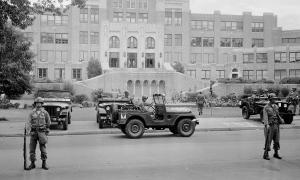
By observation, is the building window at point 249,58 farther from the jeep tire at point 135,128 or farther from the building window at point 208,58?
the jeep tire at point 135,128

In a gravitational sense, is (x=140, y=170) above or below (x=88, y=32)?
below

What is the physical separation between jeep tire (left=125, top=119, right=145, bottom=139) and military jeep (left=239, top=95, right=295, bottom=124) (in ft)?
28.6

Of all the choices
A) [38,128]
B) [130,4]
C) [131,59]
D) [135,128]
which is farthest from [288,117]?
[130,4]

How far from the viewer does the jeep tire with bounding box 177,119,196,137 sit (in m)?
18.0

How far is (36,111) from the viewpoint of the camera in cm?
1138

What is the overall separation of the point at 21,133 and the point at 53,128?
274 cm

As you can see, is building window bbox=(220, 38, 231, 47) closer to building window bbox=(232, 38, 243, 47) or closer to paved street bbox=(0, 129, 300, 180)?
building window bbox=(232, 38, 243, 47)

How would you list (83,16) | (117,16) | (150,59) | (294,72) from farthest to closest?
(117,16) < (83,16) < (150,59) < (294,72)

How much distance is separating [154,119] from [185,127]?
130cm

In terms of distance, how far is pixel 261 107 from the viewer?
24703mm

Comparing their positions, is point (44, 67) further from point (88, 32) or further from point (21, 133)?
point (21, 133)

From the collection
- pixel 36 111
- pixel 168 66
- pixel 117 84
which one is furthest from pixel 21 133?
pixel 168 66

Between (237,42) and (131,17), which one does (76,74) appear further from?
(237,42)

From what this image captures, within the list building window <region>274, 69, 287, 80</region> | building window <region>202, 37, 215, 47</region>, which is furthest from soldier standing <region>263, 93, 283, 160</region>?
building window <region>202, 37, 215, 47</region>
